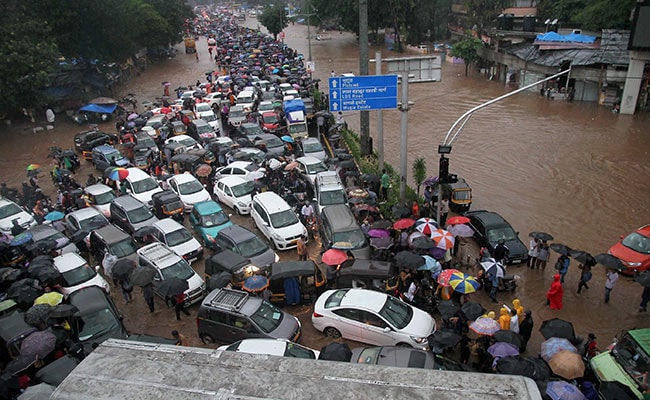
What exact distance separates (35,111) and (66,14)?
7371 millimetres

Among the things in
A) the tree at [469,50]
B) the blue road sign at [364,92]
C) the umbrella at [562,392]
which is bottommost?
the umbrella at [562,392]

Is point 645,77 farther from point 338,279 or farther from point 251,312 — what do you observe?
point 251,312

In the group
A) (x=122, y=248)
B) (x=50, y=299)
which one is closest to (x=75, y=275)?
(x=122, y=248)

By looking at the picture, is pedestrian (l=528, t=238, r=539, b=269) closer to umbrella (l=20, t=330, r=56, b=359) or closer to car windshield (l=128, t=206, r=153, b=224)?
umbrella (l=20, t=330, r=56, b=359)

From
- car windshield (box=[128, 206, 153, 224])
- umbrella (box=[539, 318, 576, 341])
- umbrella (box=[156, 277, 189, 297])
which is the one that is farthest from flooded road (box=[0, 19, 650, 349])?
car windshield (box=[128, 206, 153, 224])

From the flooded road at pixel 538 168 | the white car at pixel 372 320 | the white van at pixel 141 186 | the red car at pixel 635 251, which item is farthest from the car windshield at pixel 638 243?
the white van at pixel 141 186

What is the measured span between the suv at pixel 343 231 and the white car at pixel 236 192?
368cm

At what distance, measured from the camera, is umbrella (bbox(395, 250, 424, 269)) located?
11523mm

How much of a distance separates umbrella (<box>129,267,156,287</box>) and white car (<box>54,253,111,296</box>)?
137 centimetres

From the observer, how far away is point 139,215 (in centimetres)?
1616

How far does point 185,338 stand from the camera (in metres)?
11.2

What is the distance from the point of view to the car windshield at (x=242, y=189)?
17703 millimetres

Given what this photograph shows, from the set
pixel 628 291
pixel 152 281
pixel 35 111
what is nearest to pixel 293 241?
pixel 152 281

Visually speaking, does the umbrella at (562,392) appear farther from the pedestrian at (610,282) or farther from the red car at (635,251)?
the red car at (635,251)
